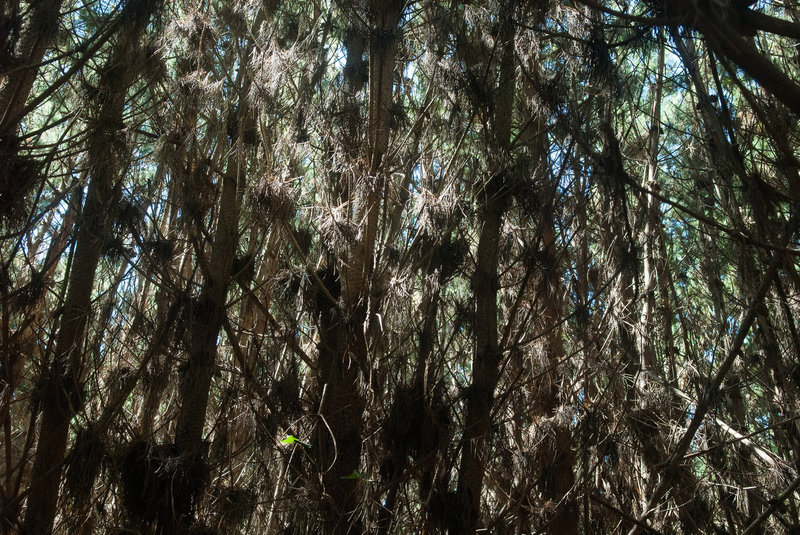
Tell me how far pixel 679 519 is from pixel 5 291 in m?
4.30

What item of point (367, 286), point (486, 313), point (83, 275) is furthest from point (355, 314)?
point (83, 275)

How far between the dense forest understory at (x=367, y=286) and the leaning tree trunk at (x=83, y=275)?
18 millimetres

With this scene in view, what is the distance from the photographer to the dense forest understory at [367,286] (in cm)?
366

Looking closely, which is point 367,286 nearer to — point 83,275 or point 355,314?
point 355,314

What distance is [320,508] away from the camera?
3539mm

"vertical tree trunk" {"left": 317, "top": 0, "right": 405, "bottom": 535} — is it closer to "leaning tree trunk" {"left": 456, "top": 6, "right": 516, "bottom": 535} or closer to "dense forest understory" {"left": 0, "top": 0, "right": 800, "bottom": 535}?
"dense forest understory" {"left": 0, "top": 0, "right": 800, "bottom": 535}

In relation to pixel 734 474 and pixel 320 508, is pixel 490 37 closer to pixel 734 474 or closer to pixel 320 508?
pixel 320 508

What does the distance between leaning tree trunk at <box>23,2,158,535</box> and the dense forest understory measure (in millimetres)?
18

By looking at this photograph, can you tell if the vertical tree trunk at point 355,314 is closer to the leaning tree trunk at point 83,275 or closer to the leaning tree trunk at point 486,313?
the leaning tree trunk at point 486,313

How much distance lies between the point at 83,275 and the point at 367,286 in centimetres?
175

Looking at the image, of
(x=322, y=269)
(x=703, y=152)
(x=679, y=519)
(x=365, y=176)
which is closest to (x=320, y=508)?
(x=322, y=269)

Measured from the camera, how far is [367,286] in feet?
13.4

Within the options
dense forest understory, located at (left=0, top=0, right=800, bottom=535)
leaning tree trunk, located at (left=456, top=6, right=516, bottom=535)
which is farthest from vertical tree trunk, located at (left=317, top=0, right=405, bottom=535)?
leaning tree trunk, located at (left=456, top=6, right=516, bottom=535)

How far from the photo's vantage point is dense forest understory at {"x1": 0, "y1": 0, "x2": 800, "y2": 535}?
366 centimetres
